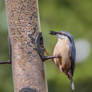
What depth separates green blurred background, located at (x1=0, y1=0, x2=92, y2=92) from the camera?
37.6 ft

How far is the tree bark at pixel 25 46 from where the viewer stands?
702 cm

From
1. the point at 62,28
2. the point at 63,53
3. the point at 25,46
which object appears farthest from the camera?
the point at 62,28

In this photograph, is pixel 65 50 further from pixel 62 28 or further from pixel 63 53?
pixel 62 28

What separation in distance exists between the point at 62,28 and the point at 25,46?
4.59 meters

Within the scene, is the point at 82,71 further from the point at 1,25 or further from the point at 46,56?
the point at 46,56

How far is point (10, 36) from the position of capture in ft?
23.6

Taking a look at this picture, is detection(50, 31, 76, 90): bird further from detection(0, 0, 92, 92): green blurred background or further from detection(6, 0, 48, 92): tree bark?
detection(0, 0, 92, 92): green blurred background

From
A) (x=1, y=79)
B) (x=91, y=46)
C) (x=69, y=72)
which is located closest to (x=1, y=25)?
(x=1, y=79)

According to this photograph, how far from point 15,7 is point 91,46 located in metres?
4.82

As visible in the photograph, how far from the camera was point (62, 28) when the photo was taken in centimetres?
1163

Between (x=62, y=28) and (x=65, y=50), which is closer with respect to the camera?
(x=65, y=50)

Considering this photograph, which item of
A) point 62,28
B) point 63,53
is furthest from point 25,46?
point 62,28

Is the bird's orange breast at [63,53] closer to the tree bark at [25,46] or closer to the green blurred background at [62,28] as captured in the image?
the tree bark at [25,46]

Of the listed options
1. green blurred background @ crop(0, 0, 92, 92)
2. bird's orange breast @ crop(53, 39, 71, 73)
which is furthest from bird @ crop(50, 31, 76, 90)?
green blurred background @ crop(0, 0, 92, 92)
